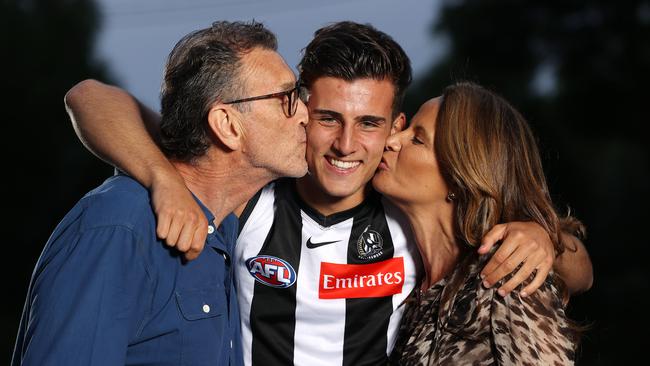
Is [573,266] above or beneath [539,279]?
beneath

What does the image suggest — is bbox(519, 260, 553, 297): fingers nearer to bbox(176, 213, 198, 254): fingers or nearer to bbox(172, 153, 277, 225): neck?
bbox(172, 153, 277, 225): neck

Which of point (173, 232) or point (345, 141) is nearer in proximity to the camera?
point (173, 232)

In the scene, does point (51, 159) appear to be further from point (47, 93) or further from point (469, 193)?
point (469, 193)

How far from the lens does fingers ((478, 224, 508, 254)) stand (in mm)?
3176

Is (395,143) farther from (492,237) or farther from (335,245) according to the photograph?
(492,237)

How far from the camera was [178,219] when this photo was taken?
262cm

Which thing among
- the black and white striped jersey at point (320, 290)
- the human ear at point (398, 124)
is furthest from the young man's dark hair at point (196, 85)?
the human ear at point (398, 124)

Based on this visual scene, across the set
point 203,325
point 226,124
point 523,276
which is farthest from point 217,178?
point 523,276

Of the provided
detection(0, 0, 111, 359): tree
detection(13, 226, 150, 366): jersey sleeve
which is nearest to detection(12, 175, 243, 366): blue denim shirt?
detection(13, 226, 150, 366): jersey sleeve

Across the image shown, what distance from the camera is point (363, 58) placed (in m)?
A: 3.87

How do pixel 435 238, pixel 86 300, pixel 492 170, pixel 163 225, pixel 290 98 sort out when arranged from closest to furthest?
pixel 86 300 < pixel 163 225 < pixel 290 98 < pixel 492 170 < pixel 435 238

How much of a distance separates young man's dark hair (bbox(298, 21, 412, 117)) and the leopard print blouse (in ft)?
3.58

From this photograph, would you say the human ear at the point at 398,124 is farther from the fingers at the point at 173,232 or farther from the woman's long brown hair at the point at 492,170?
the fingers at the point at 173,232

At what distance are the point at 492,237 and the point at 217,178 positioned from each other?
1.11 metres
